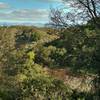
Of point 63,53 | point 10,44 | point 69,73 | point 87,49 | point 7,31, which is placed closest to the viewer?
point 87,49

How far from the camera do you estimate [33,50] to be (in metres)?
31.4

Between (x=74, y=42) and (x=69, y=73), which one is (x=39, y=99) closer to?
(x=74, y=42)

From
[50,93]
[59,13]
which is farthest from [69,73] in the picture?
[59,13]

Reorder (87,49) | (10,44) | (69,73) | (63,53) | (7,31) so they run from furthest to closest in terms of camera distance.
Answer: (7,31), (10,44), (63,53), (69,73), (87,49)

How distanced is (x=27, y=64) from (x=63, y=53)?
6790 mm

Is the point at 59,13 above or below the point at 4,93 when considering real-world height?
above

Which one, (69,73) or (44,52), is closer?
(69,73)

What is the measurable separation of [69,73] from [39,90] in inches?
340

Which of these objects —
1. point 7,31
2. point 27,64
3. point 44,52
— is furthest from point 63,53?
point 7,31

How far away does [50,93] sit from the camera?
58.1 ft

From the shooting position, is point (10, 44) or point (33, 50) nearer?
point (33, 50)

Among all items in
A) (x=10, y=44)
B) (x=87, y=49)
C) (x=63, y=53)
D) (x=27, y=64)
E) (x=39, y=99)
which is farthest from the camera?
(x=10, y=44)

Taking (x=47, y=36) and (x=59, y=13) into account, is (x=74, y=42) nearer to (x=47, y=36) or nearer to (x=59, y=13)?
(x=59, y=13)

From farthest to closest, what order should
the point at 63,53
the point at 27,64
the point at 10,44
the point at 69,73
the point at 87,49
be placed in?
the point at 10,44 < the point at 63,53 < the point at 69,73 < the point at 27,64 < the point at 87,49
